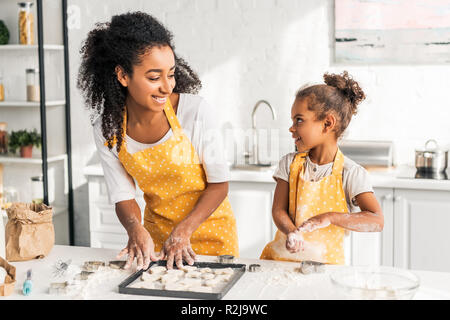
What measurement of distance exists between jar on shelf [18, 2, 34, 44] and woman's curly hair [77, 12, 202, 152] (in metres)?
2.23

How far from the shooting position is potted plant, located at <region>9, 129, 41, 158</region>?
4.09m

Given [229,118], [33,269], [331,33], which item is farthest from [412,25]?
[33,269]

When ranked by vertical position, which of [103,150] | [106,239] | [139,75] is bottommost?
[106,239]

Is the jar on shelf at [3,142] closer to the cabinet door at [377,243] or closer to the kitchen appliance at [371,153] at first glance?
the kitchen appliance at [371,153]

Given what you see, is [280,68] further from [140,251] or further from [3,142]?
[140,251]

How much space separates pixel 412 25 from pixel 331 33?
471 mm

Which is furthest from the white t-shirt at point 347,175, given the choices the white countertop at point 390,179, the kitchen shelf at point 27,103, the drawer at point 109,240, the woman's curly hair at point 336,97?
the kitchen shelf at point 27,103

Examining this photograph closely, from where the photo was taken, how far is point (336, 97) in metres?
1.99

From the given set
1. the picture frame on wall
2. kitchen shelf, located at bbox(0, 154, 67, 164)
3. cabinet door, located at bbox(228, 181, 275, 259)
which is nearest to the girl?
cabinet door, located at bbox(228, 181, 275, 259)

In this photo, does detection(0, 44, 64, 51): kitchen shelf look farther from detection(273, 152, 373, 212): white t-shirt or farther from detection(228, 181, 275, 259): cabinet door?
detection(273, 152, 373, 212): white t-shirt

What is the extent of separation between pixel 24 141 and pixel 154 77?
256 cm

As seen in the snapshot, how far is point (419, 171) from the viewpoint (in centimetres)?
330

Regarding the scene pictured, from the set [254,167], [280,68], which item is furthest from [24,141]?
[280,68]

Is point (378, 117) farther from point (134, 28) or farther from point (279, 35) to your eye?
point (134, 28)
